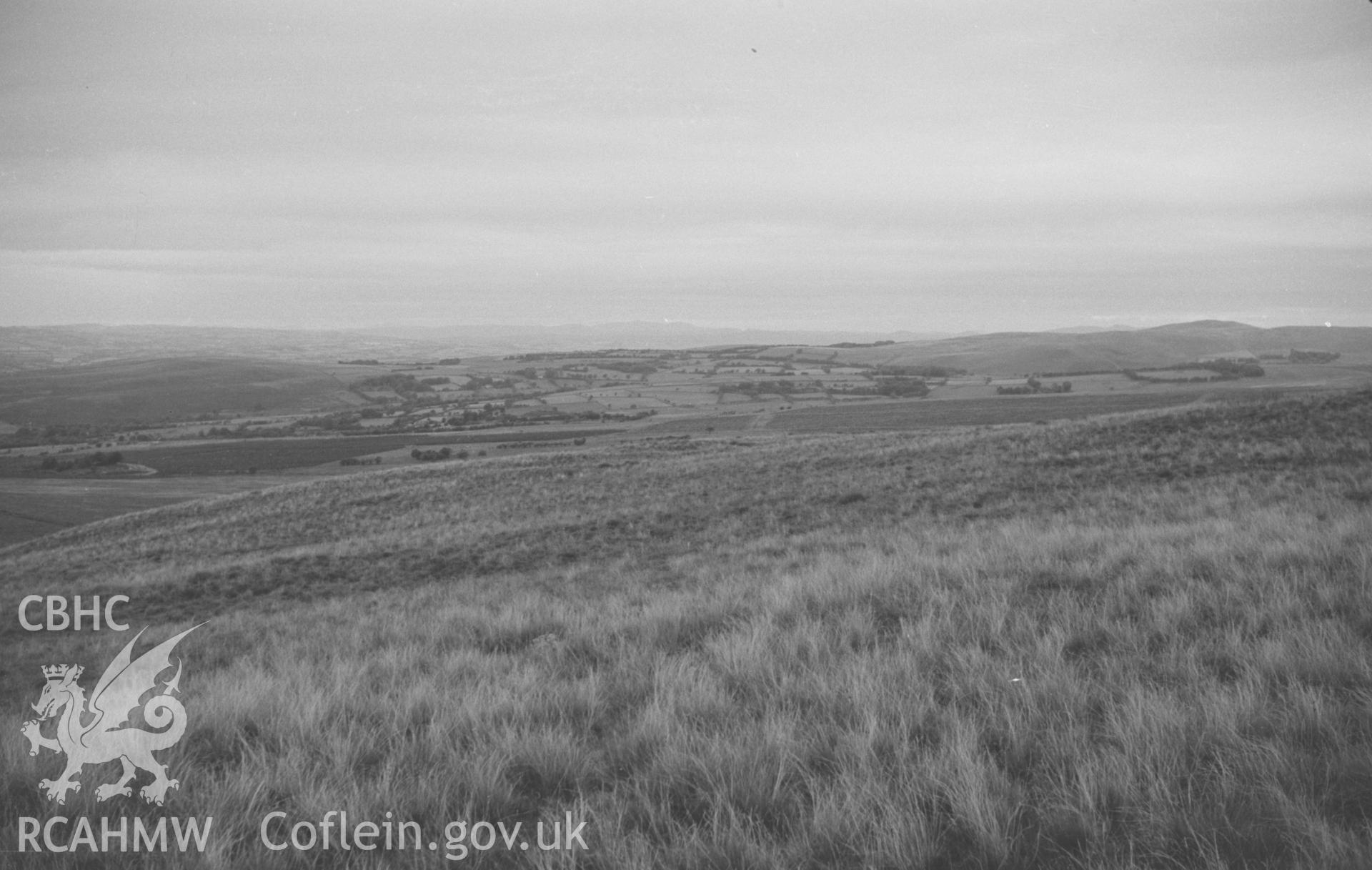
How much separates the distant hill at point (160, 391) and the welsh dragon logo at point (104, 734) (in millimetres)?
150487

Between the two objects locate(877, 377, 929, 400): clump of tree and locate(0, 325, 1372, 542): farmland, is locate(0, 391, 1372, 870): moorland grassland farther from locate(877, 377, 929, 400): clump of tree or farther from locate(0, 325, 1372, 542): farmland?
locate(877, 377, 929, 400): clump of tree

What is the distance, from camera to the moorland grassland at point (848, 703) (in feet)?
8.23

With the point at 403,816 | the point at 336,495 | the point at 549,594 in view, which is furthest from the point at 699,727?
the point at 336,495

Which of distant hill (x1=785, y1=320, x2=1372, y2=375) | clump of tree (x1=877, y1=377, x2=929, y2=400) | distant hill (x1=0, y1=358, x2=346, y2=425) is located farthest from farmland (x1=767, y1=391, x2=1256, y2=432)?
distant hill (x1=0, y1=358, x2=346, y2=425)

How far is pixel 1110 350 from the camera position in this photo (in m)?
143

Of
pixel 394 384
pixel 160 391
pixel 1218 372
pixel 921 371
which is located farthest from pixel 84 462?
pixel 1218 372

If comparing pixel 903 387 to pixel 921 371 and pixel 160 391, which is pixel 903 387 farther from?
pixel 160 391

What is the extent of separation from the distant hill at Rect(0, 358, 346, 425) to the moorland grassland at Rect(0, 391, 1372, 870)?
5869 inches

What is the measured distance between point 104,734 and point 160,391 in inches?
7161

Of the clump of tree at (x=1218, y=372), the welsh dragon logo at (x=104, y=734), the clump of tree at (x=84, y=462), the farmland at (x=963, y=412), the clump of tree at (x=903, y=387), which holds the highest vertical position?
the clump of tree at (x=1218, y=372)

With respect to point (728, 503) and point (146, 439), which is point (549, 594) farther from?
point (146, 439)

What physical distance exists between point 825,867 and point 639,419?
8597 cm

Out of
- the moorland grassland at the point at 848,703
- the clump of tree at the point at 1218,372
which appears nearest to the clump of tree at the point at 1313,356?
the clump of tree at the point at 1218,372

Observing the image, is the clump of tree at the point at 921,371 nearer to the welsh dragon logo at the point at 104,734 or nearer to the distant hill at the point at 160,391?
the distant hill at the point at 160,391
